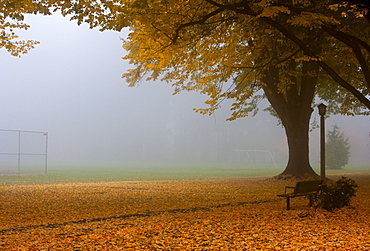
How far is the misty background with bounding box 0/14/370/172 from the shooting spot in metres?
83.4

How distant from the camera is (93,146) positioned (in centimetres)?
9375

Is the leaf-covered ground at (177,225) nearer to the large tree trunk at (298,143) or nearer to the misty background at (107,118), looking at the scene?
the large tree trunk at (298,143)

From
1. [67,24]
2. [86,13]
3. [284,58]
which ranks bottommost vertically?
[284,58]

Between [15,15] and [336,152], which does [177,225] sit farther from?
[336,152]

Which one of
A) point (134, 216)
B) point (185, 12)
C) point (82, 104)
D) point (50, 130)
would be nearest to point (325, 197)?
point (134, 216)

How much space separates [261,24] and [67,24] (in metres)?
110

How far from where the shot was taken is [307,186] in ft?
34.4

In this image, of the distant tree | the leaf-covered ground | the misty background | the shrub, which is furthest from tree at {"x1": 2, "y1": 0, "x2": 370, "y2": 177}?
the misty background

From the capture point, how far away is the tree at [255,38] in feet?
41.2

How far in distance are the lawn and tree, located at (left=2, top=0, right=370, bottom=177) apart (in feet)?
14.9

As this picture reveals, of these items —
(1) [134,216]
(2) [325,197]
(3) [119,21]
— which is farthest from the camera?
(3) [119,21]

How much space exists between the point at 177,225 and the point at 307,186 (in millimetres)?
4100

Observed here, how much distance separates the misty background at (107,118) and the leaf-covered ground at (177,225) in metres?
64.4

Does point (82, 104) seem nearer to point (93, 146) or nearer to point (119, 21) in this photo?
point (93, 146)
